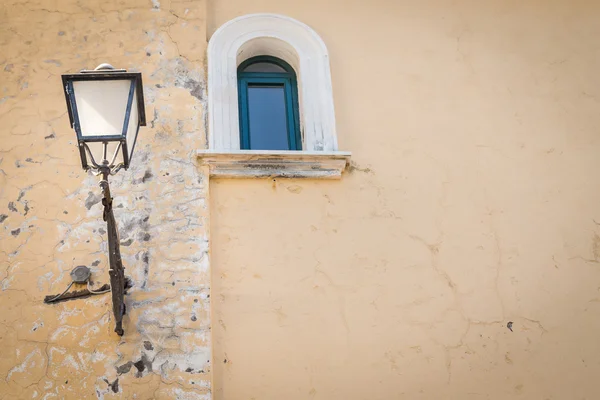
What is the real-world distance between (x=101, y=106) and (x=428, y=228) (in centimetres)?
210

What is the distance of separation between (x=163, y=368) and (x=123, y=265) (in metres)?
0.62

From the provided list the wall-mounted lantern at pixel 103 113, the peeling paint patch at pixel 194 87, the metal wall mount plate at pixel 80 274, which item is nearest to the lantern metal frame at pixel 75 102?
the wall-mounted lantern at pixel 103 113

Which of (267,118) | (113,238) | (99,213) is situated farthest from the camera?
(267,118)

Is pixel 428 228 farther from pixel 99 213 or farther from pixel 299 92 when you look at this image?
pixel 99 213

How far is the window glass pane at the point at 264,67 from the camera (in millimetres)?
4844

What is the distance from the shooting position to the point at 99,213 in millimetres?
3959

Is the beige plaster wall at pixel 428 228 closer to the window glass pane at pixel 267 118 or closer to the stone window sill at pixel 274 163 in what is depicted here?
the stone window sill at pixel 274 163

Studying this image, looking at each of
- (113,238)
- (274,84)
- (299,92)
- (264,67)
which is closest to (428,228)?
(299,92)

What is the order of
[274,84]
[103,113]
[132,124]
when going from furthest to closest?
1. [274,84]
2. [132,124]
3. [103,113]

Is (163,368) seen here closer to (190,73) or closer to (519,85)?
(190,73)

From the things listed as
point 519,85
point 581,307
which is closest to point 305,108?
point 519,85

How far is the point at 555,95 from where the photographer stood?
4801 mm

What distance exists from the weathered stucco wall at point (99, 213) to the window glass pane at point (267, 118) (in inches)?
16.9

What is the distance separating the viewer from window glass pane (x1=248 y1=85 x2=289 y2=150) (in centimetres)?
457
